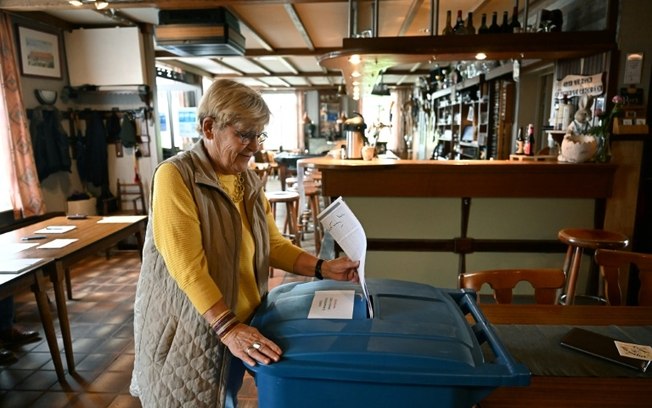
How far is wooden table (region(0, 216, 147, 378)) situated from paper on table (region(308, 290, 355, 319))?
1.98m

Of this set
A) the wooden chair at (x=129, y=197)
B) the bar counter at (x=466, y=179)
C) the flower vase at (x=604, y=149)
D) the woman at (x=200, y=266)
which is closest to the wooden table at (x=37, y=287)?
the woman at (x=200, y=266)

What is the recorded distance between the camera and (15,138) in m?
4.31

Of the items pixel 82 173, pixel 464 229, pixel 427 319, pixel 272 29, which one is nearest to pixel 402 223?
pixel 464 229

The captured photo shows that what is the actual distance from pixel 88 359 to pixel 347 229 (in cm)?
252

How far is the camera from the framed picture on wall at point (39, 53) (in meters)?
4.54

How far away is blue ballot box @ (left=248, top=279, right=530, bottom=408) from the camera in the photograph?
848 mm

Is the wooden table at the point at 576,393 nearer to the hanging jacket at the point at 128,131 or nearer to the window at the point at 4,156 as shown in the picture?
the window at the point at 4,156

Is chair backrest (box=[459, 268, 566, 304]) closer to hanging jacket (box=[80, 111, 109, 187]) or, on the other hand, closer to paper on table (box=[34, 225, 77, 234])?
paper on table (box=[34, 225, 77, 234])

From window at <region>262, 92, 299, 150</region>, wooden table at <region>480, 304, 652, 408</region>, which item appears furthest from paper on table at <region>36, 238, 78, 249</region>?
window at <region>262, 92, 299, 150</region>

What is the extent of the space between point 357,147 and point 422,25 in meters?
2.58

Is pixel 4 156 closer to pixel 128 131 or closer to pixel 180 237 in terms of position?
pixel 128 131

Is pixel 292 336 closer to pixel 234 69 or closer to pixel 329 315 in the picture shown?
pixel 329 315

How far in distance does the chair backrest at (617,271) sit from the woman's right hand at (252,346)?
5.37 feet

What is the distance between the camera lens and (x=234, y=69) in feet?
30.8
